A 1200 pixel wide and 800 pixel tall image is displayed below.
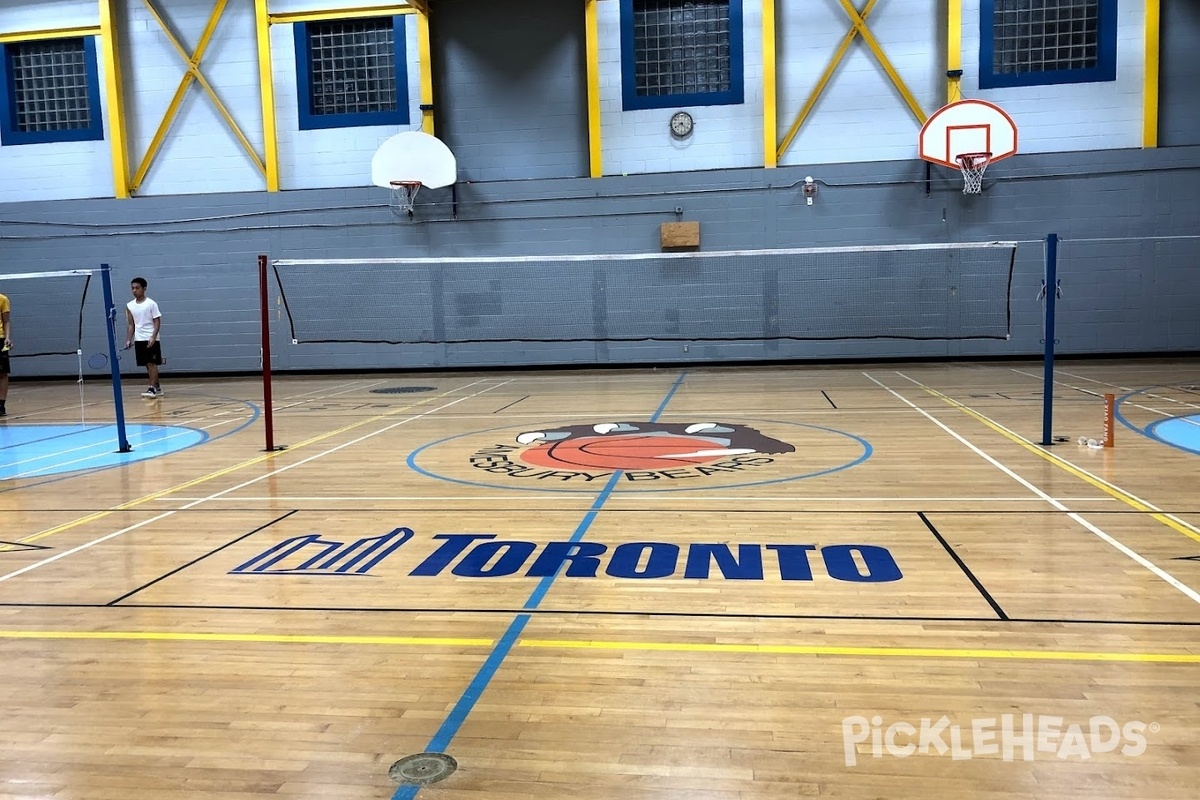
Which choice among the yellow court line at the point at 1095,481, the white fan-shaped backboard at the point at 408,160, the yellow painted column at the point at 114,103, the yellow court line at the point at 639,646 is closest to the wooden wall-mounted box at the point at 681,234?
the white fan-shaped backboard at the point at 408,160

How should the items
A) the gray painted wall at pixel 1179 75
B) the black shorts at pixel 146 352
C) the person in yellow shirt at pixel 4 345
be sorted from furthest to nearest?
the gray painted wall at pixel 1179 75 → the black shorts at pixel 146 352 → the person in yellow shirt at pixel 4 345

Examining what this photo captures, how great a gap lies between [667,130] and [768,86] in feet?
6.09

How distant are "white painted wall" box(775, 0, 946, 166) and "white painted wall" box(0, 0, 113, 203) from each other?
1270 centimetres

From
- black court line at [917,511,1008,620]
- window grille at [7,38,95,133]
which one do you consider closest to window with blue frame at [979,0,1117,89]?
black court line at [917,511,1008,620]

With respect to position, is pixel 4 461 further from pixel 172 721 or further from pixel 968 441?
pixel 968 441

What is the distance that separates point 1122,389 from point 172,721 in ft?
37.4

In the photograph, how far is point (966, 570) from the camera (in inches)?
157

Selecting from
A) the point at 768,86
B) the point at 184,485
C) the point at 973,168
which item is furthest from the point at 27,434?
the point at 973,168

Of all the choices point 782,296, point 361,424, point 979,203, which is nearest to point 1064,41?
point 979,203

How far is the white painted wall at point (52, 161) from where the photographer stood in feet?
52.2

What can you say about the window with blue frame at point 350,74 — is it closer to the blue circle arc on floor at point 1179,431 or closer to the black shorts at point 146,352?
the black shorts at point 146,352

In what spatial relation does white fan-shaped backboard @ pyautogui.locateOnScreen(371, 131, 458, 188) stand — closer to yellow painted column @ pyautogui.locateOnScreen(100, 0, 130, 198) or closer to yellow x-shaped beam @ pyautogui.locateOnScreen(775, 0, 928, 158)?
yellow painted column @ pyautogui.locateOnScreen(100, 0, 130, 198)

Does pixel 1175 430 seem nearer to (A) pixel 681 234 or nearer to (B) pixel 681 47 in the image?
(A) pixel 681 234

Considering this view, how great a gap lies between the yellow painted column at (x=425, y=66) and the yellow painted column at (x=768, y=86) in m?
5.84
